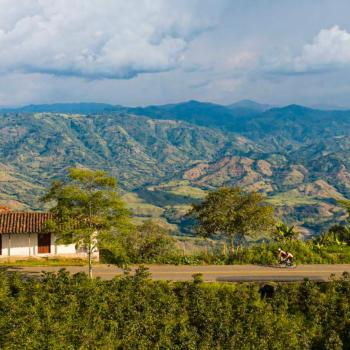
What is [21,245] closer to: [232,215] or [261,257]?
[232,215]

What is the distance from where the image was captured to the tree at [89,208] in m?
36.9

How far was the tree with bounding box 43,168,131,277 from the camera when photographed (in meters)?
36.9

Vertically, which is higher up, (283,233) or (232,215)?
(232,215)

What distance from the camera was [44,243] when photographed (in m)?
51.6

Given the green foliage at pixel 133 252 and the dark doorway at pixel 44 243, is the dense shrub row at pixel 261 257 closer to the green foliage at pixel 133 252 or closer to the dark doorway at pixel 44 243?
the green foliage at pixel 133 252

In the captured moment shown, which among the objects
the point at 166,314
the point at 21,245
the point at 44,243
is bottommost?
the point at 166,314

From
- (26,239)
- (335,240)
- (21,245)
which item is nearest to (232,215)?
(335,240)

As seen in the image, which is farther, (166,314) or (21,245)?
(21,245)

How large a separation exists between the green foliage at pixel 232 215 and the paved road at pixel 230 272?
48.6 ft

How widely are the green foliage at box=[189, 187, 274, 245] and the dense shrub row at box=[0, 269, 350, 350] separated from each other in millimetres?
21403

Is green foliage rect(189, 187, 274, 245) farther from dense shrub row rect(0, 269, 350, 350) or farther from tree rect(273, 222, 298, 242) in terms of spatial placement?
dense shrub row rect(0, 269, 350, 350)

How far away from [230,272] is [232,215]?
57.6 feet

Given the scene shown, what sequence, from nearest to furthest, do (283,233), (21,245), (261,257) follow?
(261,257)
(21,245)
(283,233)

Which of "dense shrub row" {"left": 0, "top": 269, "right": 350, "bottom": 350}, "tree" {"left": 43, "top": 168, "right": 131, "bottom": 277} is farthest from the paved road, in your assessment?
"tree" {"left": 43, "top": 168, "right": 131, "bottom": 277}
